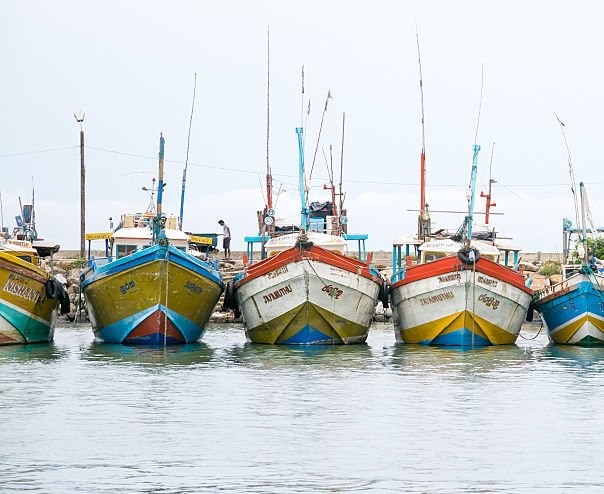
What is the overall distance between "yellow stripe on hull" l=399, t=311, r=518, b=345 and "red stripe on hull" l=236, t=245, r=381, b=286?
1819mm

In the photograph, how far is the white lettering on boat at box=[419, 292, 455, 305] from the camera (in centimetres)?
3172

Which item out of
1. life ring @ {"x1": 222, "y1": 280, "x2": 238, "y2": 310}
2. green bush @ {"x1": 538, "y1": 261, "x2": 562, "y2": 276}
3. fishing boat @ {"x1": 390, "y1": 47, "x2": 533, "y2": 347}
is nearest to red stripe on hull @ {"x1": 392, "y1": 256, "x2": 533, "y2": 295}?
fishing boat @ {"x1": 390, "y1": 47, "x2": 533, "y2": 347}

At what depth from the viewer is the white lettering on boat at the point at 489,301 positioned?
3186cm

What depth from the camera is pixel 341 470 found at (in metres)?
16.5

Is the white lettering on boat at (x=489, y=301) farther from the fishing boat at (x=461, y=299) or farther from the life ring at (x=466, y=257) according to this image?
the life ring at (x=466, y=257)

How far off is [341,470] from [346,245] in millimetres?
18178

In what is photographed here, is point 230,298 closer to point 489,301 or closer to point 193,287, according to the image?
point 193,287

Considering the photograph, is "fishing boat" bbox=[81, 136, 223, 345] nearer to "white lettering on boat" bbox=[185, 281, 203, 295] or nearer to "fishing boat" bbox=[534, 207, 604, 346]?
"white lettering on boat" bbox=[185, 281, 203, 295]

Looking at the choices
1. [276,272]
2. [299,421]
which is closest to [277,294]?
[276,272]

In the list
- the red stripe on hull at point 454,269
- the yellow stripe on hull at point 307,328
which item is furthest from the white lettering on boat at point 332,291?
the red stripe on hull at point 454,269

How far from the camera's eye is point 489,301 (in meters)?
32.1

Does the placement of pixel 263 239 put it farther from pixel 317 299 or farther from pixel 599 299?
pixel 599 299

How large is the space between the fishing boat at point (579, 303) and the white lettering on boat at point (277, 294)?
6.78 metres

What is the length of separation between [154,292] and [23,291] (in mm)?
2935
